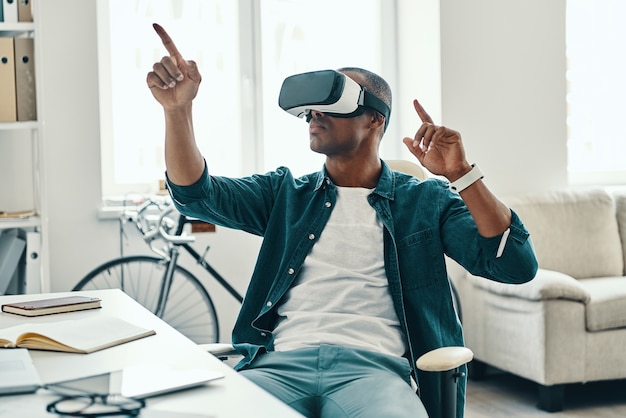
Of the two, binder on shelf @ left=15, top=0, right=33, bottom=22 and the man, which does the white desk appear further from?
binder on shelf @ left=15, top=0, right=33, bottom=22

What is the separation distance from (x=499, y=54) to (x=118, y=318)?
2.98 m

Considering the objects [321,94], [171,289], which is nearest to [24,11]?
[171,289]

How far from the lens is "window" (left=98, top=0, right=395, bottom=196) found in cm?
404

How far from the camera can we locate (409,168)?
2602 millimetres

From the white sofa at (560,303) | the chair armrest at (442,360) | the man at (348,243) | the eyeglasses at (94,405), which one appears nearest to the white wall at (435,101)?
the white sofa at (560,303)

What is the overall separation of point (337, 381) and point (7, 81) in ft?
6.42

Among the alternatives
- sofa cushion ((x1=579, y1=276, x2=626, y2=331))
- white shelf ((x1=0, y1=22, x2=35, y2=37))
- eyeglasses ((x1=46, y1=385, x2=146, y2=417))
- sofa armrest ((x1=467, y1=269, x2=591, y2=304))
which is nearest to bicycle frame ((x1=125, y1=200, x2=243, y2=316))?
white shelf ((x1=0, y1=22, x2=35, y2=37))

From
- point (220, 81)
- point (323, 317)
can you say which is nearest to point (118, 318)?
point (323, 317)

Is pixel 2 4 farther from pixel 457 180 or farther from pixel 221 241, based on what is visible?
pixel 457 180

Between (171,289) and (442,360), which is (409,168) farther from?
(171,289)

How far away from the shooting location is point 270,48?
429cm

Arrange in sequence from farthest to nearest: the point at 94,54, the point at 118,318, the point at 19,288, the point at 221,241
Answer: the point at 221,241 → the point at 94,54 → the point at 19,288 → the point at 118,318

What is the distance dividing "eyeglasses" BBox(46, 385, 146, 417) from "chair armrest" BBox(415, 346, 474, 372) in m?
0.69

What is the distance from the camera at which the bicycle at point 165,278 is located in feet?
12.2
